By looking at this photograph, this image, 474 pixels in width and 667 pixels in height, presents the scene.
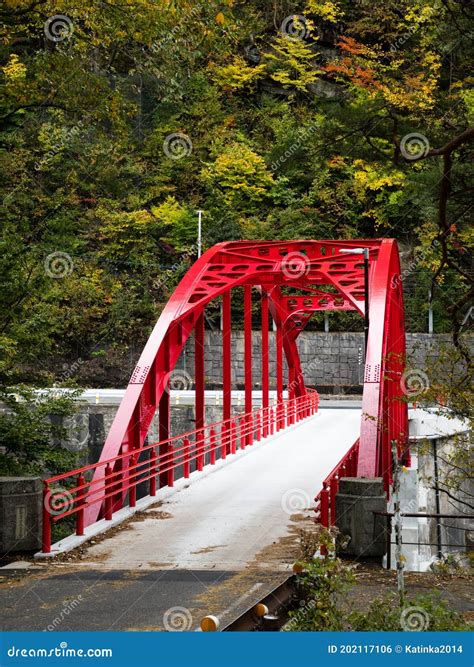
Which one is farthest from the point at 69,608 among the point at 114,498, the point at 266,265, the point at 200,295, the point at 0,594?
the point at 266,265

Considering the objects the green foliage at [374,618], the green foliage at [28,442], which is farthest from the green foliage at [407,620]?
the green foliage at [28,442]

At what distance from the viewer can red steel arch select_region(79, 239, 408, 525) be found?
55.6 feet

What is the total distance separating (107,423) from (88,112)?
64.6 feet

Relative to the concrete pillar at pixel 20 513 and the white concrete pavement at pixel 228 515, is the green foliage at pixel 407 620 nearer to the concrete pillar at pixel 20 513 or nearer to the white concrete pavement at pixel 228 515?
the white concrete pavement at pixel 228 515

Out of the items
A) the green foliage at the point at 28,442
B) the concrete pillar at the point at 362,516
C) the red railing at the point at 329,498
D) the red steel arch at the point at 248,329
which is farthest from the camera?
the green foliage at the point at 28,442

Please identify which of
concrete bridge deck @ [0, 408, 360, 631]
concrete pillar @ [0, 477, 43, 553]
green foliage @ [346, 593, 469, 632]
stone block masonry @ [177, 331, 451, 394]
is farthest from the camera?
stone block masonry @ [177, 331, 451, 394]

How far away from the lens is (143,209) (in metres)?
52.1

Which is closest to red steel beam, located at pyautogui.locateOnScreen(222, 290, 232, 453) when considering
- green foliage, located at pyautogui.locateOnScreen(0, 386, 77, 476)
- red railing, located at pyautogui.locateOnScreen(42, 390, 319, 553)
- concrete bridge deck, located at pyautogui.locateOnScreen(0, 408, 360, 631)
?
red railing, located at pyautogui.locateOnScreen(42, 390, 319, 553)

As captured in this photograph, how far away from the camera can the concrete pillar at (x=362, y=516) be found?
1313 cm

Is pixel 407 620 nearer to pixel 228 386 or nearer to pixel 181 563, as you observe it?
→ pixel 181 563

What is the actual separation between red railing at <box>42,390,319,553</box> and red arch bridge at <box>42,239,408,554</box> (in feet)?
0.11

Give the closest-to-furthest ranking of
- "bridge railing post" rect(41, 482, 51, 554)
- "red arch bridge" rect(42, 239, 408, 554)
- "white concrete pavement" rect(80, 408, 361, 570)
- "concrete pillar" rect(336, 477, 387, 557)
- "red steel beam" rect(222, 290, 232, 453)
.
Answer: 1. "bridge railing post" rect(41, 482, 51, 554)
2. "white concrete pavement" rect(80, 408, 361, 570)
3. "concrete pillar" rect(336, 477, 387, 557)
4. "red arch bridge" rect(42, 239, 408, 554)
5. "red steel beam" rect(222, 290, 232, 453)

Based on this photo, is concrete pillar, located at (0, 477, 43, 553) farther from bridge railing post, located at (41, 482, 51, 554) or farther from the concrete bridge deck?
the concrete bridge deck

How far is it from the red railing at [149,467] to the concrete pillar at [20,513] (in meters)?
0.15
